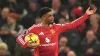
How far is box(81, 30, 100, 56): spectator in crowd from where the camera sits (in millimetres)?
12406

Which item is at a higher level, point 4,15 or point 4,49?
point 4,15

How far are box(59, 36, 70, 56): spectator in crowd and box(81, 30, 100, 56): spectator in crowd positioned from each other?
514mm

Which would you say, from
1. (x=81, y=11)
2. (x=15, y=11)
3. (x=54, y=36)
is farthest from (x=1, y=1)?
(x=54, y=36)

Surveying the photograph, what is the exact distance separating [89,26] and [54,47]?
4.24 metres

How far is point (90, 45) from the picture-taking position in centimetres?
1262

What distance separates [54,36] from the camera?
31.2ft

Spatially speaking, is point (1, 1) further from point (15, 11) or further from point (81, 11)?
point (81, 11)

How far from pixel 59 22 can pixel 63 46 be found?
1.10 meters

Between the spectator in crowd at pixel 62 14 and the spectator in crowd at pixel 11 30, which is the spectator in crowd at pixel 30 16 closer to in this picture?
the spectator in crowd at pixel 11 30

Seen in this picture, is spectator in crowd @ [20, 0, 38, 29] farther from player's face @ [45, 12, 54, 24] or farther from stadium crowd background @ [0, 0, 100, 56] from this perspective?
player's face @ [45, 12, 54, 24]

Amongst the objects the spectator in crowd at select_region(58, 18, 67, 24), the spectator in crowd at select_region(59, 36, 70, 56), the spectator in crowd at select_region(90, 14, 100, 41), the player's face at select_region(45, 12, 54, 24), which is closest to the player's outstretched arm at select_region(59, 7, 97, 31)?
the player's face at select_region(45, 12, 54, 24)

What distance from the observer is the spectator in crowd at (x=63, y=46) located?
12.5 m

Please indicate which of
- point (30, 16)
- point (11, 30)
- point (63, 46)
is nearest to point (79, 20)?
point (63, 46)

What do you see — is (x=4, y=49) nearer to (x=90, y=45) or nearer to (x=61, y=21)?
(x=61, y=21)
